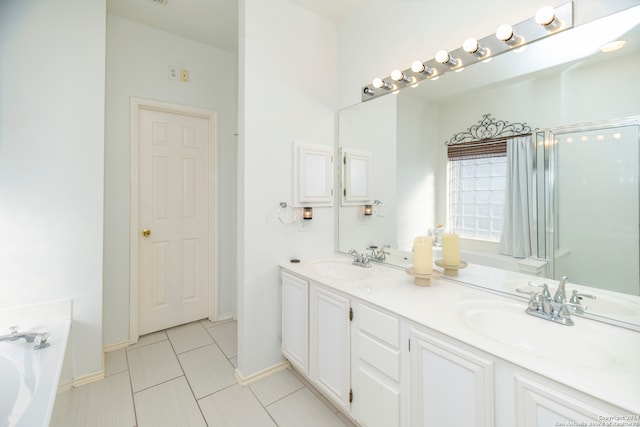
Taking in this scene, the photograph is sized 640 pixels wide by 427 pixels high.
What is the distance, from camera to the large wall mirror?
3.59 feet

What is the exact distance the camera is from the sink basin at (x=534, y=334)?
95cm

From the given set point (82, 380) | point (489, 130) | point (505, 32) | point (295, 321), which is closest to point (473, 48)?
point (505, 32)

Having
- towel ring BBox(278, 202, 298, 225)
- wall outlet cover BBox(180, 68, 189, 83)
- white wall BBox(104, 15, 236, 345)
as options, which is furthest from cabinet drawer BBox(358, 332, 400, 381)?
wall outlet cover BBox(180, 68, 189, 83)

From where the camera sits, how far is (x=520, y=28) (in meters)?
1.32

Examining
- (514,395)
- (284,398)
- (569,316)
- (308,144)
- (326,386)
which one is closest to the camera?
(514,395)

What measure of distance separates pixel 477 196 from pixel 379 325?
903 millimetres

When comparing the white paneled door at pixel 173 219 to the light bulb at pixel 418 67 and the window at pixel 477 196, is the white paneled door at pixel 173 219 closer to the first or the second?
the light bulb at pixel 418 67

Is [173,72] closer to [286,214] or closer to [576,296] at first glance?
[286,214]

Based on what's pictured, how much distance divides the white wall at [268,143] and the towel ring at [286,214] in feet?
0.14

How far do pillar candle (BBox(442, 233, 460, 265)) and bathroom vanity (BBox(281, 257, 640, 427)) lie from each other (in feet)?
0.44

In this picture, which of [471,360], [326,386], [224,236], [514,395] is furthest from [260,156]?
[514,395]

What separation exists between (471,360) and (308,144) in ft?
5.72

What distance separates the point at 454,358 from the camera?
1.01 m

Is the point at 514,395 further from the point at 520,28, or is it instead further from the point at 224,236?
Answer: the point at 224,236
